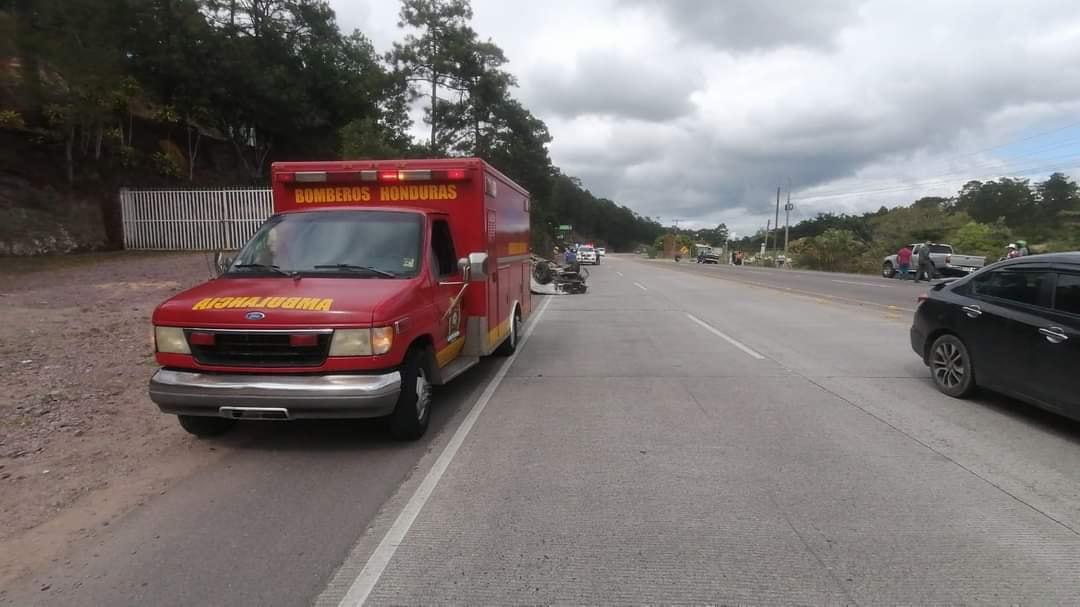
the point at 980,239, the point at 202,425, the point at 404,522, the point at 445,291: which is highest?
the point at 980,239

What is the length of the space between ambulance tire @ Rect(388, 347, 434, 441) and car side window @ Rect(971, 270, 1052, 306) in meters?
5.60

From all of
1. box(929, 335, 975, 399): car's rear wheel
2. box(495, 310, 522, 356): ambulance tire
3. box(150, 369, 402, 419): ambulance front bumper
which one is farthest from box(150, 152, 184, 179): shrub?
box(929, 335, 975, 399): car's rear wheel

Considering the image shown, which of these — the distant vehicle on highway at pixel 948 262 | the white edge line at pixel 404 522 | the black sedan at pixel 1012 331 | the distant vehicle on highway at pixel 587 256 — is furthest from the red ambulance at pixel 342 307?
the distant vehicle on highway at pixel 587 256

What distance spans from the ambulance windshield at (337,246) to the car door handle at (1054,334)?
5496 millimetres

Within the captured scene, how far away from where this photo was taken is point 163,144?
85.6 ft

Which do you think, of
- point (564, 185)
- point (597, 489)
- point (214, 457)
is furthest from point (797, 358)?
point (564, 185)

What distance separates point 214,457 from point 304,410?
41.5 inches

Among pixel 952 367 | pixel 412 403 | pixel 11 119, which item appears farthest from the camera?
pixel 11 119

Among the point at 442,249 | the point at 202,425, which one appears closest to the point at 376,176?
the point at 442,249

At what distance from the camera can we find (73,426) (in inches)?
233

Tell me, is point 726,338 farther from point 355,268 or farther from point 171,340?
point 171,340

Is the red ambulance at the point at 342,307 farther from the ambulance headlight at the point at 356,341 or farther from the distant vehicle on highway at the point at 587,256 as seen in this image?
the distant vehicle on highway at the point at 587,256

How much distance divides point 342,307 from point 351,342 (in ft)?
0.89

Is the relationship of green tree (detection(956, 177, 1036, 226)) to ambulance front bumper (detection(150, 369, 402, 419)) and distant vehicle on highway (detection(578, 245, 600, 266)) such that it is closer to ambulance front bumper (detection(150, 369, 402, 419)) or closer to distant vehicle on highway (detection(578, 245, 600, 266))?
distant vehicle on highway (detection(578, 245, 600, 266))
